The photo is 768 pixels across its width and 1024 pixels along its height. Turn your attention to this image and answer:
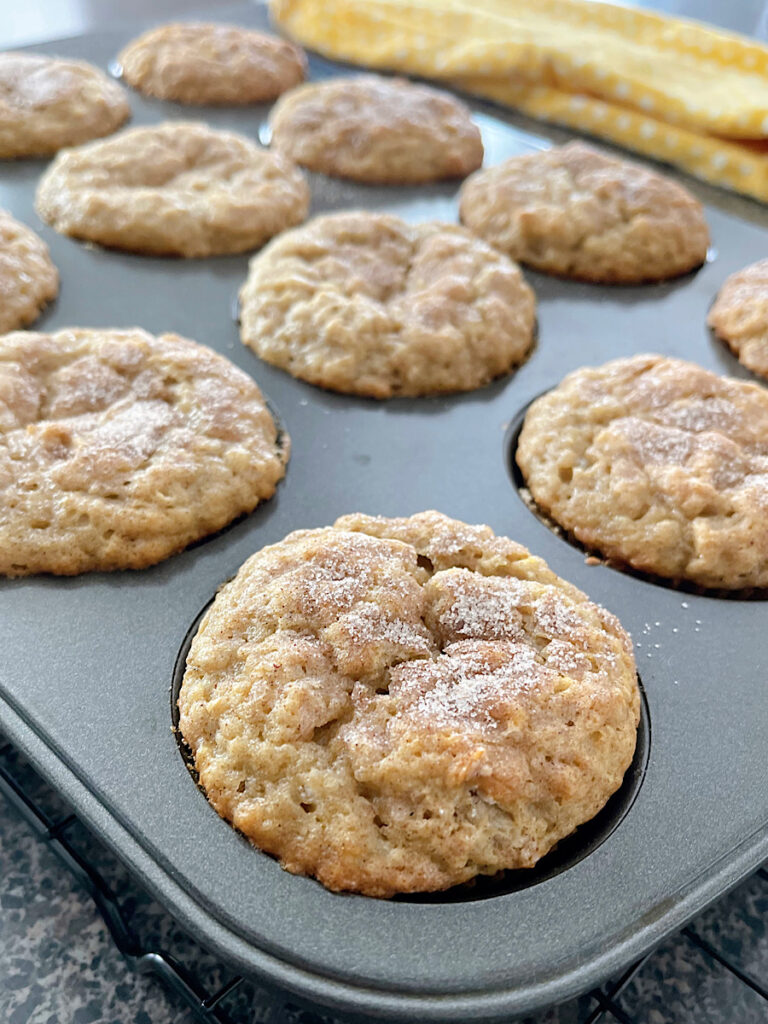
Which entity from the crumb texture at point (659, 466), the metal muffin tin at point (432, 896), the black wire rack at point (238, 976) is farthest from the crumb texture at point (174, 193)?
the black wire rack at point (238, 976)

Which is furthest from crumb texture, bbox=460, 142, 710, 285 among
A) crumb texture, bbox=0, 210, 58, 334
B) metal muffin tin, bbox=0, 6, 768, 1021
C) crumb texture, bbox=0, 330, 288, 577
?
crumb texture, bbox=0, 210, 58, 334

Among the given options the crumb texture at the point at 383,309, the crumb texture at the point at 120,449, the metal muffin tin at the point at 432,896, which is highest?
the crumb texture at the point at 383,309

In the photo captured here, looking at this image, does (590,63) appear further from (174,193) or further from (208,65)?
(174,193)

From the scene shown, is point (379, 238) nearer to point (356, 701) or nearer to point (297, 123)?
point (297, 123)

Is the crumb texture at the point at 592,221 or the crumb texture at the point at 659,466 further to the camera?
the crumb texture at the point at 592,221

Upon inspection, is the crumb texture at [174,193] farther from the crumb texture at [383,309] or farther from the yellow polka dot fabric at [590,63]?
the yellow polka dot fabric at [590,63]
